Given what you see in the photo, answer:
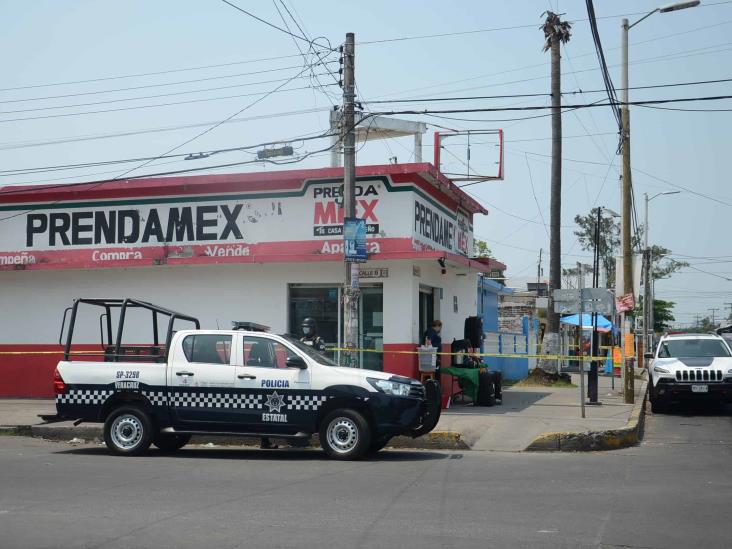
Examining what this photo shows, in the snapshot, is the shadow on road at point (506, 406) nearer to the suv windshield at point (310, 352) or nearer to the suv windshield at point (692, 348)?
the suv windshield at point (692, 348)

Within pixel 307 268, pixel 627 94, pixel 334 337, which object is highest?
pixel 627 94

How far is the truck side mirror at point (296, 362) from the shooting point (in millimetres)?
13055

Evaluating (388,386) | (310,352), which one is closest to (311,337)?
(310,352)

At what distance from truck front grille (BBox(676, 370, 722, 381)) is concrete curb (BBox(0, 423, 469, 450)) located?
718 centimetres

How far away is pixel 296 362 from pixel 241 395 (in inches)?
37.5

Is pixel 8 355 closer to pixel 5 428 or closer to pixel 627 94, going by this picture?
pixel 5 428

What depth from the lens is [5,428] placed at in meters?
16.7

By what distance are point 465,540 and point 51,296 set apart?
655 inches

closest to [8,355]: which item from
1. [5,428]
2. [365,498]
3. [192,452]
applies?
[5,428]

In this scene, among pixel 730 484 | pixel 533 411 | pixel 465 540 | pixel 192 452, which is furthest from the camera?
pixel 533 411

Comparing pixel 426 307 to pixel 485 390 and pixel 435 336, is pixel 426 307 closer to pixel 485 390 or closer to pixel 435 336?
pixel 435 336

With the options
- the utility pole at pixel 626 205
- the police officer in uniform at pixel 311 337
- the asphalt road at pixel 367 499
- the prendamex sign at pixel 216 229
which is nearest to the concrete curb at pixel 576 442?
the asphalt road at pixel 367 499

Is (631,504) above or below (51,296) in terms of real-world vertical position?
below

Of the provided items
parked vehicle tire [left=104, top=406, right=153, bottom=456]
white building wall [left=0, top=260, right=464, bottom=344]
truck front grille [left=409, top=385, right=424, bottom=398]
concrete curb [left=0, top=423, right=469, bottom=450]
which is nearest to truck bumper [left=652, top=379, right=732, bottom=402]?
white building wall [left=0, top=260, right=464, bottom=344]
